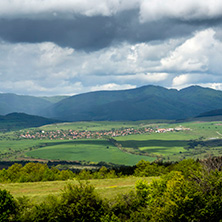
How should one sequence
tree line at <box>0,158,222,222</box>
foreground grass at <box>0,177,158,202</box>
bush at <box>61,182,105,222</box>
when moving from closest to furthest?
1. tree line at <box>0,158,222,222</box>
2. bush at <box>61,182,105,222</box>
3. foreground grass at <box>0,177,158,202</box>

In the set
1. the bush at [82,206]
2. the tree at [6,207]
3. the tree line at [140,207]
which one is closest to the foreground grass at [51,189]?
the tree at [6,207]

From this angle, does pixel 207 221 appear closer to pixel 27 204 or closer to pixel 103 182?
pixel 27 204

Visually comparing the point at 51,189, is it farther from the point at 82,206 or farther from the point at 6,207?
the point at 82,206

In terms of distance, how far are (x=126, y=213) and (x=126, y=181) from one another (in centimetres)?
3532

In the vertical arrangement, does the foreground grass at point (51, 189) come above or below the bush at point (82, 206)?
below

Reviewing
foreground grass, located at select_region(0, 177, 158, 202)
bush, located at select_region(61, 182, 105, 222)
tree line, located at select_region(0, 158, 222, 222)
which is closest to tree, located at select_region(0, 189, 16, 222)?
tree line, located at select_region(0, 158, 222, 222)

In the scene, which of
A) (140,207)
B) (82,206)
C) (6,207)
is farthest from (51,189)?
(140,207)

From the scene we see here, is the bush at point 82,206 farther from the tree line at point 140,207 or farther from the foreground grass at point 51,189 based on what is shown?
the foreground grass at point 51,189

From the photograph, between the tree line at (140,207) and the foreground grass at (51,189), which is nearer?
the tree line at (140,207)

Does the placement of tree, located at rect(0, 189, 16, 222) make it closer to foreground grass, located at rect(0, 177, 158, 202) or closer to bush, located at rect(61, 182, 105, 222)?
bush, located at rect(61, 182, 105, 222)

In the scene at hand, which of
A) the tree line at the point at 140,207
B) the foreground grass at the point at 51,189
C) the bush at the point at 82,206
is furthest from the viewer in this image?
the foreground grass at the point at 51,189

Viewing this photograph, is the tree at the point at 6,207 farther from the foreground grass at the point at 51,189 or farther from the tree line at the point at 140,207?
the foreground grass at the point at 51,189

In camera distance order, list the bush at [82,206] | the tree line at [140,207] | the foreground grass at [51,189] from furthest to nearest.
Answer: the foreground grass at [51,189] → the bush at [82,206] → the tree line at [140,207]

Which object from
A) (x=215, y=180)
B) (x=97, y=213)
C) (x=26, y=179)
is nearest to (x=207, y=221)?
(x=215, y=180)
